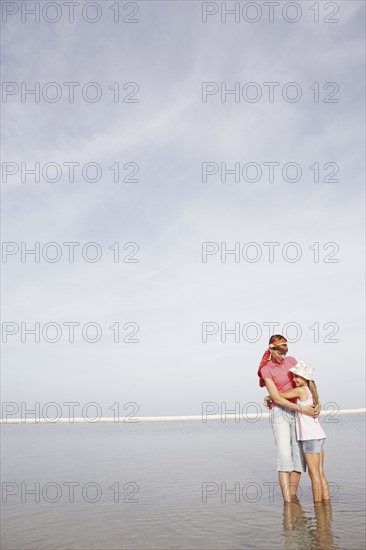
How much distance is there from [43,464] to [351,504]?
11769 millimetres

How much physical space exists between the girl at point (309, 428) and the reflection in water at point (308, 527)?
0.45 meters

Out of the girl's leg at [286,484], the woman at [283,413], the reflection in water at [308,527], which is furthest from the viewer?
the girl's leg at [286,484]

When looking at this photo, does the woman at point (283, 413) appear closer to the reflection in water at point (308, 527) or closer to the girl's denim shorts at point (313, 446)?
the girl's denim shorts at point (313, 446)

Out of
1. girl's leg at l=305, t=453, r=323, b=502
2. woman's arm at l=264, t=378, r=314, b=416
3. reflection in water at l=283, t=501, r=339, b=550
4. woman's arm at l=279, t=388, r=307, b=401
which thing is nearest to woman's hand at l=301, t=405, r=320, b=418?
woman's arm at l=264, t=378, r=314, b=416

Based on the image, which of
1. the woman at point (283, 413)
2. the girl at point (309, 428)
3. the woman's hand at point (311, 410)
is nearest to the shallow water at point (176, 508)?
the girl at point (309, 428)

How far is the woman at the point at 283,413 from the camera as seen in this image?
8734 millimetres

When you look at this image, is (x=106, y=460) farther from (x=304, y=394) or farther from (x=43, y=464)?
(x=304, y=394)

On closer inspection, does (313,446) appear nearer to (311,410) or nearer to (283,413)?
(311,410)

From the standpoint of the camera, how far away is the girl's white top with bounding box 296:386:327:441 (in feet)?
27.8

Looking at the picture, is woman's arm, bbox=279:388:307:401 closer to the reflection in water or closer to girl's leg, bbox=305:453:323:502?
girl's leg, bbox=305:453:323:502

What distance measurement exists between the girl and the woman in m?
0.18

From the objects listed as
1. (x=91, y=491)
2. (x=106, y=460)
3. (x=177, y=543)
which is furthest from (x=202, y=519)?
(x=106, y=460)

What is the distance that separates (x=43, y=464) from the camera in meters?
17.1

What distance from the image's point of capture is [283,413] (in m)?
8.86
